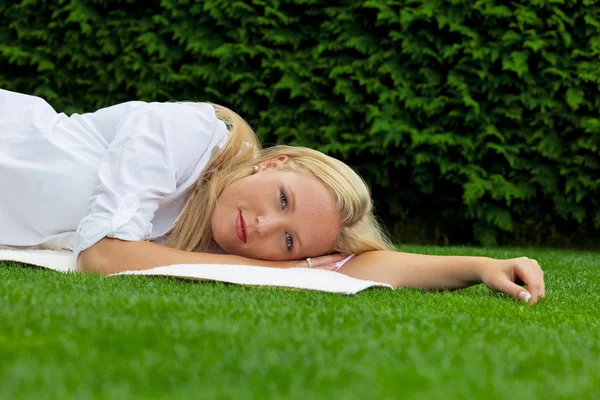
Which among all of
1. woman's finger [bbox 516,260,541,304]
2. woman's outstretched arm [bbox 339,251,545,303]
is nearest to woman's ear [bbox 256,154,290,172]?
woman's outstretched arm [bbox 339,251,545,303]

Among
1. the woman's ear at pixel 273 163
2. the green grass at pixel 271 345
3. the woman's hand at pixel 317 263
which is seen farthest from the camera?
the woman's ear at pixel 273 163

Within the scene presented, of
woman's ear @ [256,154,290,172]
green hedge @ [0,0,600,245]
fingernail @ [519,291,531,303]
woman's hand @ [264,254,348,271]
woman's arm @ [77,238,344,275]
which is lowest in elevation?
green hedge @ [0,0,600,245]

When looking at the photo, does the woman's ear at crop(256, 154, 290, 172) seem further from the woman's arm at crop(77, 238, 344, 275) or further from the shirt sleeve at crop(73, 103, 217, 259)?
the woman's arm at crop(77, 238, 344, 275)

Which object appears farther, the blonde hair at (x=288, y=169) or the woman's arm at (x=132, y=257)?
the blonde hair at (x=288, y=169)

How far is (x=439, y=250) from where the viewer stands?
5.35 metres

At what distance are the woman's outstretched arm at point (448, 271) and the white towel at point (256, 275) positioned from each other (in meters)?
0.22

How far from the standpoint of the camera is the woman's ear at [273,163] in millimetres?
3100

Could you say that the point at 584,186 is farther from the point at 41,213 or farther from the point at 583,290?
the point at 41,213

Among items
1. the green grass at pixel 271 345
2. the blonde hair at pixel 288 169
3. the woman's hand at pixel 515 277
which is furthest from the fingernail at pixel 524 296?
the blonde hair at pixel 288 169

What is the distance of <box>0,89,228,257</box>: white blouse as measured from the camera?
111 inches

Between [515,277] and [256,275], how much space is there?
2.98 ft

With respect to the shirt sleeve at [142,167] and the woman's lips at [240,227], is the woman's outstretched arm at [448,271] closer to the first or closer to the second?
the woman's lips at [240,227]

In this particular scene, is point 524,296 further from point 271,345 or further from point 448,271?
point 271,345

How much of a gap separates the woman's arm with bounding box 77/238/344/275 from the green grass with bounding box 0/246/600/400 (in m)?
0.24
